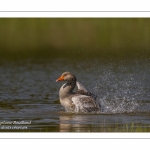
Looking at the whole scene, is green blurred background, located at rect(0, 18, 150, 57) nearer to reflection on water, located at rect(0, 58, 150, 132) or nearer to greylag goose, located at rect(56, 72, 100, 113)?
reflection on water, located at rect(0, 58, 150, 132)

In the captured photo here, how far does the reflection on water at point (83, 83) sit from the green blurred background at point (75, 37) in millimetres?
983

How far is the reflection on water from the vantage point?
43.5ft

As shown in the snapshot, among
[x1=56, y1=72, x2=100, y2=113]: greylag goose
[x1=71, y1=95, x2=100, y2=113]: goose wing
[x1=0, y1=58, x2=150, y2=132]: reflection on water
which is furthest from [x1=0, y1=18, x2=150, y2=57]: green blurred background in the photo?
[x1=71, y1=95, x2=100, y2=113]: goose wing

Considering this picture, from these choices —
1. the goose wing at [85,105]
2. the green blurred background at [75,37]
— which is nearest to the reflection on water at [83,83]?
the goose wing at [85,105]

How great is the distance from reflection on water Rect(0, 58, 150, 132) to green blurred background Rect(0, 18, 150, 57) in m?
0.98

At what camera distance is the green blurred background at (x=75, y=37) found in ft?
79.6

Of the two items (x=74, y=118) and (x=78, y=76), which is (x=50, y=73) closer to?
(x=78, y=76)

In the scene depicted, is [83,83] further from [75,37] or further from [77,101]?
[75,37]

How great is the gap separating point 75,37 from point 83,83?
6.39 meters

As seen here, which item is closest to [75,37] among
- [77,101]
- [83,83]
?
[83,83]

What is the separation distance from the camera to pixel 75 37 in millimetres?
25812

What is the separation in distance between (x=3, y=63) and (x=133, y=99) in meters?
8.83

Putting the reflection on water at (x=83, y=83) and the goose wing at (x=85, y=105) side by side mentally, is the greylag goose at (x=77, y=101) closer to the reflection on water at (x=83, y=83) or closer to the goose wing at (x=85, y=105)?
the goose wing at (x=85, y=105)
